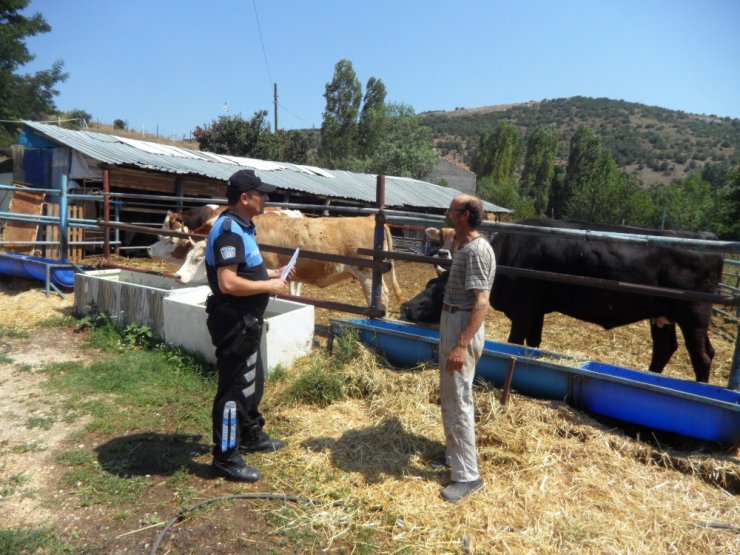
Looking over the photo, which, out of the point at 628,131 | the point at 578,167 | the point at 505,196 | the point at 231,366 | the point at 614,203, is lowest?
the point at 231,366

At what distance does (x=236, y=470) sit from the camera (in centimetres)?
324

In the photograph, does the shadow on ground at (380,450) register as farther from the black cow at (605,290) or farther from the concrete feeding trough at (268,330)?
the black cow at (605,290)

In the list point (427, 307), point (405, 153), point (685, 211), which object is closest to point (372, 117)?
point (405, 153)

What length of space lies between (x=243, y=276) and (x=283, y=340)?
6.39ft

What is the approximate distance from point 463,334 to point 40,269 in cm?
786

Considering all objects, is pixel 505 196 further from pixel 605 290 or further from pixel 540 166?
pixel 605 290

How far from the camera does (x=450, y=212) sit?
303 centimetres

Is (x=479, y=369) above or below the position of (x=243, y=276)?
below

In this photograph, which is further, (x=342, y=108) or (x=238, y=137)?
(x=342, y=108)

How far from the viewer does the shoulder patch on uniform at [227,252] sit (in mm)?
3025

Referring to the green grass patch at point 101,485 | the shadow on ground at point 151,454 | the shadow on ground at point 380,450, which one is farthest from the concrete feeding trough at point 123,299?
the shadow on ground at point 380,450

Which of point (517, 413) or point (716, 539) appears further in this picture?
point (517, 413)

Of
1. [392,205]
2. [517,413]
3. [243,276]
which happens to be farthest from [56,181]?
[517,413]

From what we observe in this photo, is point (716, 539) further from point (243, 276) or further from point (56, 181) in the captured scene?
point (56, 181)
